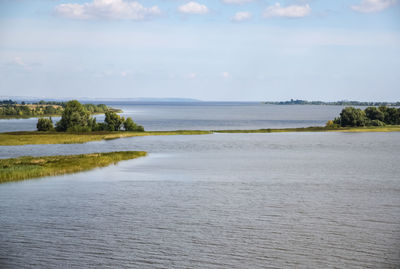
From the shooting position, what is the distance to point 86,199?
41.6 m

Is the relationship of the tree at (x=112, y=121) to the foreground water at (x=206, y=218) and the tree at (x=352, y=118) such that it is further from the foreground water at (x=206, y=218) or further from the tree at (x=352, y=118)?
the tree at (x=352, y=118)

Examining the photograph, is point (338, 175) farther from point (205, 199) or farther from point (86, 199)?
point (86, 199)

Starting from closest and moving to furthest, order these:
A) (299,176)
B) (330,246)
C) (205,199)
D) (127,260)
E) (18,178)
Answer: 1. (127,260)
2. (330,246)
3. (205,199)
4. (18,178)
5. (299,176)

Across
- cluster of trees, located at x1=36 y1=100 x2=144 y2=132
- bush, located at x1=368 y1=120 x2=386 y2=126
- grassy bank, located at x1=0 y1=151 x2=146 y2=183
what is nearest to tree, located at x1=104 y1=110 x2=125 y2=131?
cluster of trees, located at x1=36 y1=100 x2=144 y2=132

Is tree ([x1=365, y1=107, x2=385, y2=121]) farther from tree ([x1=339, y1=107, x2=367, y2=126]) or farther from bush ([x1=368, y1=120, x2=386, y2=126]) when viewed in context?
tree ([x1=339, y1=107, x2=367, y2=126])

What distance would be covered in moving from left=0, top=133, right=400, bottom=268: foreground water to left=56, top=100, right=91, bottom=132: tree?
2424 inches

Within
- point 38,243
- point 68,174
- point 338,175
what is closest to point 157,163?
point 68,174

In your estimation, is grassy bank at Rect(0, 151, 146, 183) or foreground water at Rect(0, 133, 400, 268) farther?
grassy bank at Rect(0, 151, 146, 183)

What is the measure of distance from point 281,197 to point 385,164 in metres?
30.2

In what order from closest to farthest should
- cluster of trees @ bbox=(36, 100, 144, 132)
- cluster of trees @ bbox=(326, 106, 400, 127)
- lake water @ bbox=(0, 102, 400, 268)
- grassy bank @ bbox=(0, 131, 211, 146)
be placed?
lake water @ bbox=(0, 102, 400, 268) < grassy bank @ bbox=(0, 131, 211, 146) < cluster of trees @ bbox=(36, 100, 144, 132) < cluster of trees @ bbox=(326, 106, 400, 127)

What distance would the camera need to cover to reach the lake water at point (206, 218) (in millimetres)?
26219

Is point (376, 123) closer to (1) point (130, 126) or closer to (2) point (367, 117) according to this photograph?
(2) point (367, 117)

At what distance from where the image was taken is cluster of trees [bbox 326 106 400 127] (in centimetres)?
14312

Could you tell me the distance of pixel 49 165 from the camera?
2312 inches
